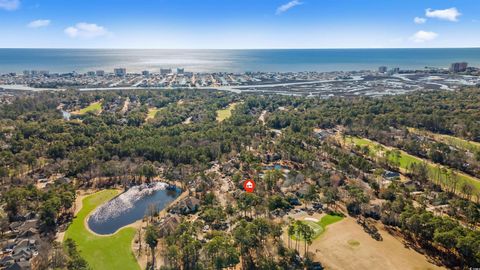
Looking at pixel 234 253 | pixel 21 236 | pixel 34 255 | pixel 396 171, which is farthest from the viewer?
pixel 396 171

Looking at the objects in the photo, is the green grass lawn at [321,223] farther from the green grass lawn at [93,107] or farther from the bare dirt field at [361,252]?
the green grass lawn at [93,107]

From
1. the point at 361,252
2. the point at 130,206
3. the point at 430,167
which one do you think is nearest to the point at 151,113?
the point at 130,206

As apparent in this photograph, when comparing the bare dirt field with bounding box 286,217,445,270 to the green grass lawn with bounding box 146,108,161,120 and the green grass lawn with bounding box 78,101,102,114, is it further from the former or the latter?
the green grass lawn with bounding box 78,101,102,114

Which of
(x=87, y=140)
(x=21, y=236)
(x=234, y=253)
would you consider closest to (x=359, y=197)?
(x=234, y=253)

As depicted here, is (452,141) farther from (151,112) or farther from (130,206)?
(151,112)

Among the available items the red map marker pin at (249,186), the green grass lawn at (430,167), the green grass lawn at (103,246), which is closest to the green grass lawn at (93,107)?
the green grass lawn at (103,246)

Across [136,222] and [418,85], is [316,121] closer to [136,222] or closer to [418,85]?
[136,222]

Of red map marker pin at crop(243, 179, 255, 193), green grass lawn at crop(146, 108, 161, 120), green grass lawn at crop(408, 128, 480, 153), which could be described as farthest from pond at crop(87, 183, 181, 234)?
green grass lawn at crop(408, 128, 480, 153)
